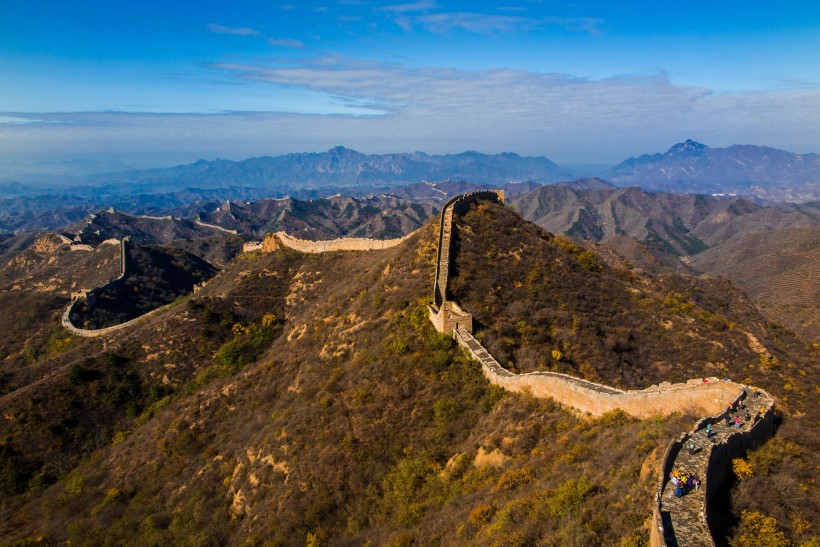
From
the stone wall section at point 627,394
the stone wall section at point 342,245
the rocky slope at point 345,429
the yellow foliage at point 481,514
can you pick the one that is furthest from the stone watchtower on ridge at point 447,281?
the yellow foliage at point 481,514

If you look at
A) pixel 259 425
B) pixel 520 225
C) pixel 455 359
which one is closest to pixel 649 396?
pixel 455 359

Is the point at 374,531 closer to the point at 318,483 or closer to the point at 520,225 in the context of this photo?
the point at 318,483

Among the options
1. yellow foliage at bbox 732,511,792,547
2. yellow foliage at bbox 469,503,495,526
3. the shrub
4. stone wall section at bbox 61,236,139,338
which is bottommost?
stone wall section at bbox 61,236,139,338

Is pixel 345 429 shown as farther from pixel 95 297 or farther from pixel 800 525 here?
pixel 95 297

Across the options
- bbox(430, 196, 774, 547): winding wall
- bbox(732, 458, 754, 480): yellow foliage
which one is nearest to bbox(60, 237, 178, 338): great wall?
bbox(430, 196, 774, 547): winding wall

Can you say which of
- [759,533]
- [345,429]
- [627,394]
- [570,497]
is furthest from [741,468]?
[345,429]

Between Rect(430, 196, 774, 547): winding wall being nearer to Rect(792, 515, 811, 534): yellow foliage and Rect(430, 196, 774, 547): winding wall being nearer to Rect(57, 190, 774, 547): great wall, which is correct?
Rect(57, 190, 774, 547): great wall
